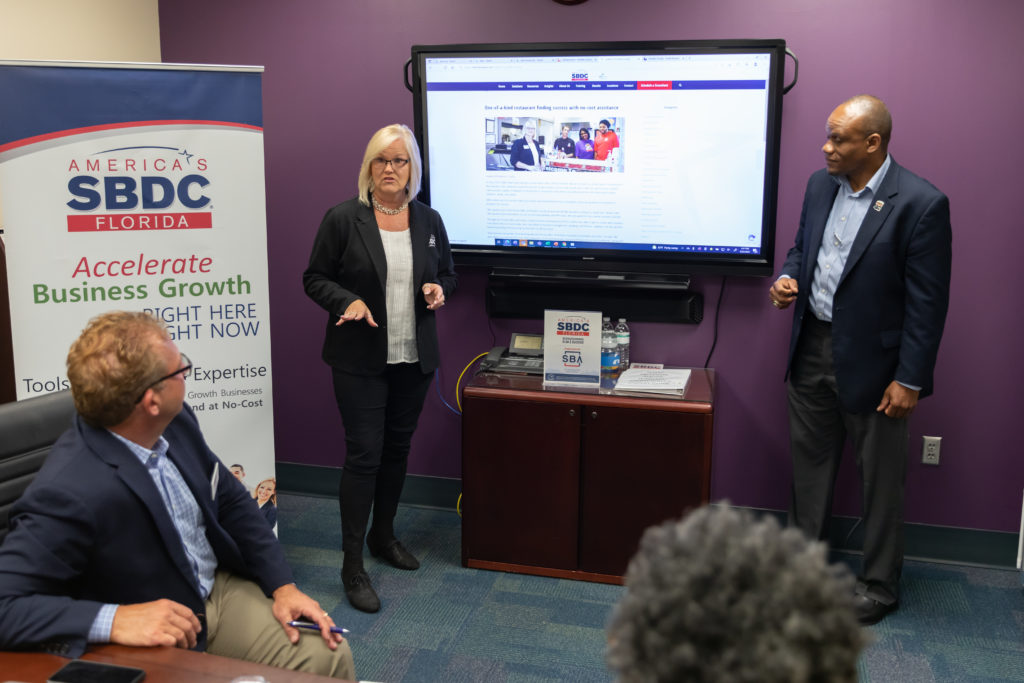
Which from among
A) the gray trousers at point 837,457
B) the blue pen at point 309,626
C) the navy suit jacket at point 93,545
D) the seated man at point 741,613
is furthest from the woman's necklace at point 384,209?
the seated man at point 741,613

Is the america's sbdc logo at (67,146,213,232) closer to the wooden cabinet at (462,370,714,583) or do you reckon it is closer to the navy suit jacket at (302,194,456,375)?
the navy suit jacket at (302,194,456,375)

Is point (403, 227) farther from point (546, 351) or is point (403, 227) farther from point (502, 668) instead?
point (502, 668)

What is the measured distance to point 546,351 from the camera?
3.15 metres

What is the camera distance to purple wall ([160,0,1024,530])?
120 inches

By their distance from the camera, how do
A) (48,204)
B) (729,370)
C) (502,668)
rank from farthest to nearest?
(729,370)
(48,204)
(502,668)

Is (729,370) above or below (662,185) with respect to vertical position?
below

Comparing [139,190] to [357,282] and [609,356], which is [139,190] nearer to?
[357,282]

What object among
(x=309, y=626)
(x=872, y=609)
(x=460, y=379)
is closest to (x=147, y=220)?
(x=460, y=379)

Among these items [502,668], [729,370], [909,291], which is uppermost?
[909,291]

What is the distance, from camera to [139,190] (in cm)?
282

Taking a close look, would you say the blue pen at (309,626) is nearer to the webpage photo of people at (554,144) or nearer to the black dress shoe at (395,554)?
the black dress shoe at (395,554)

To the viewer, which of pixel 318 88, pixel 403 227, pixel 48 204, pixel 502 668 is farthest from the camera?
pixel 318 88

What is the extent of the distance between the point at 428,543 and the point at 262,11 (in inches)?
89.9

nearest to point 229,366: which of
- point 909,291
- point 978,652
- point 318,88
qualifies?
point 318,88
